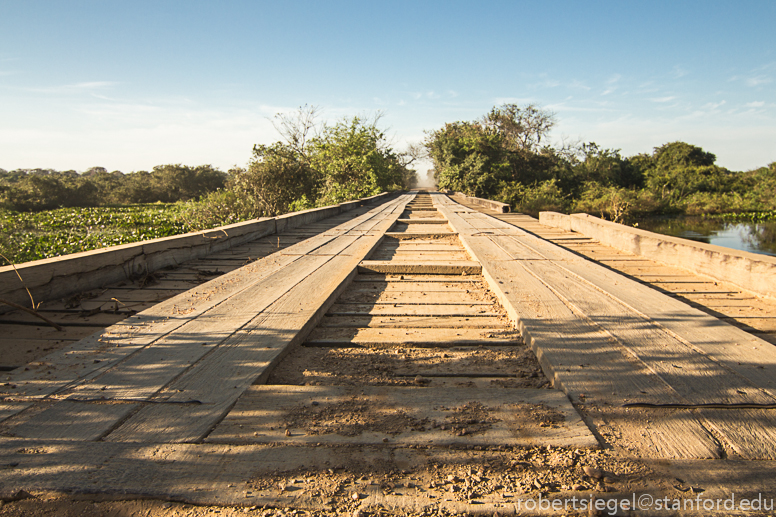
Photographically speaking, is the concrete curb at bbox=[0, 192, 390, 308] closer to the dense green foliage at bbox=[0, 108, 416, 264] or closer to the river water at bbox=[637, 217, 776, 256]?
the dense green foliage at bbox=[0, 108, 416, 264]

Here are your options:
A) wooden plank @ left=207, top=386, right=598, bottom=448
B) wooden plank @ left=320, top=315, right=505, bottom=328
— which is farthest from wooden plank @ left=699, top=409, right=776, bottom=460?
wooden plank @ left=320, top=315, right=505, bottom=328

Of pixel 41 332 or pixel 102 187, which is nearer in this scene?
pixel 41 332

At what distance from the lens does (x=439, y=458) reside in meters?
1.04

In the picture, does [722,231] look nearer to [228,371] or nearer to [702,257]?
[702,257]

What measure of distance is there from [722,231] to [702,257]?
67.4 feet

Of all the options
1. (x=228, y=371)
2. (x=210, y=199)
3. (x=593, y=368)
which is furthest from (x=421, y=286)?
(x=210, y=199)

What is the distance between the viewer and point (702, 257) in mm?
3018

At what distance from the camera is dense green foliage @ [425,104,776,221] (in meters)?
25.4

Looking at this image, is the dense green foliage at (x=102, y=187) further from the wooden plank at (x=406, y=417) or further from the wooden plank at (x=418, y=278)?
the wooden plank at (x=406, y=417)

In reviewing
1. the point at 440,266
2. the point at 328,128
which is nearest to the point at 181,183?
the point at 328,128

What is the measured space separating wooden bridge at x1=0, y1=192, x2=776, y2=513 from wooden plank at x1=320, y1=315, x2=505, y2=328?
0.05 ft

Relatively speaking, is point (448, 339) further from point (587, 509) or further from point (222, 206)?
point (222, 206)

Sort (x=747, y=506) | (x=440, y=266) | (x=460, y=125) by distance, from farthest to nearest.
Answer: (x=460, y=125) < (x=440, y=266) < (x=747, y=506)

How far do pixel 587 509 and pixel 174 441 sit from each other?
105 centimetres
